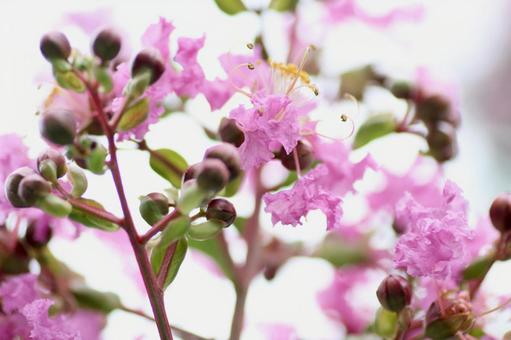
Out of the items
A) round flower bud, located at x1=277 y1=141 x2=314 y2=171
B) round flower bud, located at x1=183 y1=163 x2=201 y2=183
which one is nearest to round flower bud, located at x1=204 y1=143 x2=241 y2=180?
round flower bud, located at x1=183 y1=163 x2=201 y2=183

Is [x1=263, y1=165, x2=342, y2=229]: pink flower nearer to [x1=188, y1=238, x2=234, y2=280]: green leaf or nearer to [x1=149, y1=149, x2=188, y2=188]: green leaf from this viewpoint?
[x1=149, y1=149, x2=188, y2=188]: green leaf

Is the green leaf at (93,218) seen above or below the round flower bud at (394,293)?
above

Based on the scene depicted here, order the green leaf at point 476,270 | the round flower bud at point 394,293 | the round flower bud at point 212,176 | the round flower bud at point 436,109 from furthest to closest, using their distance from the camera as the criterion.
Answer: the round flower bud at point 436,109, the green leaf at point 476,270, the round flower bud at point 394,293, the round flower bud at point 212,176

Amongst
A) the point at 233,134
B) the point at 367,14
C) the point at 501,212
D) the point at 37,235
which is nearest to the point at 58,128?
the point at 233,134

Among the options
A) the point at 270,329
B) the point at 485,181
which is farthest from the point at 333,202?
the point at 485,181

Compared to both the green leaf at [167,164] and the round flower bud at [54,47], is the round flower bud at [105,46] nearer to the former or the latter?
the round flower bud at [54,47]

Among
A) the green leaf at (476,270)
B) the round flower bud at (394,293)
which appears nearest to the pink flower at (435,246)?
the round flower bud at (394,293)
